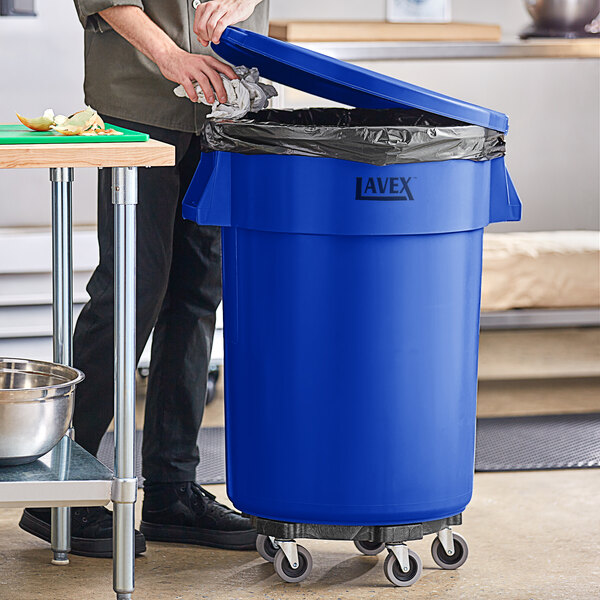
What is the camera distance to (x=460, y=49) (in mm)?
3500

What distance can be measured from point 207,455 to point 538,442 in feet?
3.17

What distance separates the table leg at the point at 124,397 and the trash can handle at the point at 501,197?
0.72m

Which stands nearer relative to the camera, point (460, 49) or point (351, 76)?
point (351, 76)

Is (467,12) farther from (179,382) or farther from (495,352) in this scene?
(179,382)

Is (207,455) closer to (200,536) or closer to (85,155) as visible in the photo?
(200,536)

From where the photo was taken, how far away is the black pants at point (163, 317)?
225 cm

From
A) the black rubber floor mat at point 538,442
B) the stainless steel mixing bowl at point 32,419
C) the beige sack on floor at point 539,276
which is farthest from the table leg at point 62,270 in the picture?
the beige sack on floor at point 539,276

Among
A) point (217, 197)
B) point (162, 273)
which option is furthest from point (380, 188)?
point (162, 273)

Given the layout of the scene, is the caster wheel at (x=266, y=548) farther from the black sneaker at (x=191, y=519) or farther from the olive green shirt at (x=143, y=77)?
the olive green shirt at (x=143, y=77)

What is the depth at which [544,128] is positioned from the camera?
4.39m

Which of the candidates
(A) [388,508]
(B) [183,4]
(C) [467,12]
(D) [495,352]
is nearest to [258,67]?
(B) [183,4]

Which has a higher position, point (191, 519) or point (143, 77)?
point (143, 77)

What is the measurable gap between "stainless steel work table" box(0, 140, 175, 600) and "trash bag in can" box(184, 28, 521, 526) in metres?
0.24

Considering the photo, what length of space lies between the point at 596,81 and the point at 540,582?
2754mm
